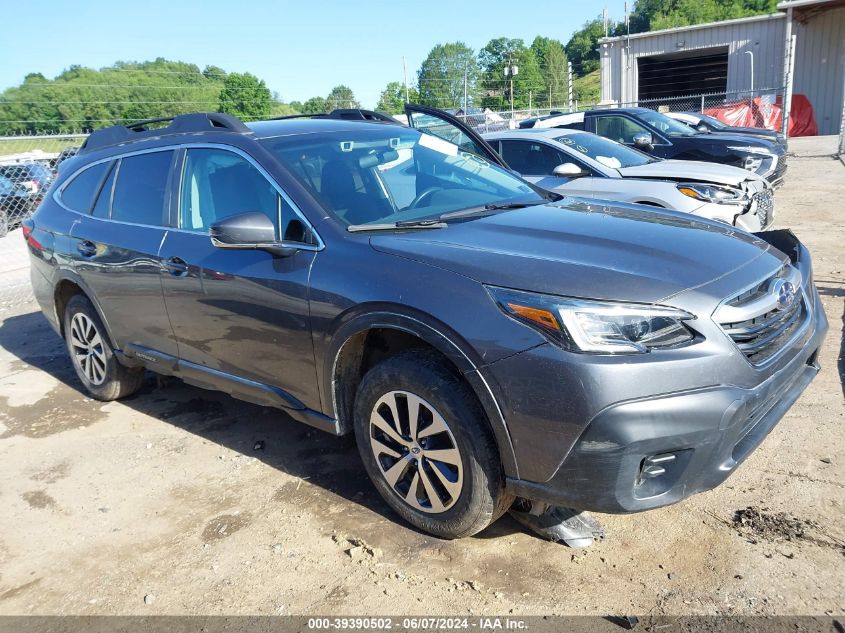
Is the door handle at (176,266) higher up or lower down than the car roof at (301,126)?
lower down

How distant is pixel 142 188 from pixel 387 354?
2.15m

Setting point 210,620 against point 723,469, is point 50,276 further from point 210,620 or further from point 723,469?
point 723,469

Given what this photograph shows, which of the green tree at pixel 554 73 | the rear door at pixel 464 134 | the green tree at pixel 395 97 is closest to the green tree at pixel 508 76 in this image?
the green tree at pixel 554 73

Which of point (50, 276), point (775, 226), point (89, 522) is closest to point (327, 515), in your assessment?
point (89, 522)

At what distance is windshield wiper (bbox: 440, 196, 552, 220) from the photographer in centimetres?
348

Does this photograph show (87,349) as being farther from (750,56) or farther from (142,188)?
(750,56)

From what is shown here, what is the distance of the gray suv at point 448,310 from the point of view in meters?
2.51

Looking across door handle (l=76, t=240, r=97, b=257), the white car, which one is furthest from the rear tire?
the white car

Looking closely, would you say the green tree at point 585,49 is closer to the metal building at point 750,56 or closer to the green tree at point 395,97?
the green tree at point 395,97

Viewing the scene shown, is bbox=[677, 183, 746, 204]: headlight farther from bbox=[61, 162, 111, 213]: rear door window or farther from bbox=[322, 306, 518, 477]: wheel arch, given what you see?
bbox=[61, 162, 111, 213]: rear door window

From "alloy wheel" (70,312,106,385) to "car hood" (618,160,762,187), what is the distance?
5460mm

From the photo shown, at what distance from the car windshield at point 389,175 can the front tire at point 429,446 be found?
844 millimetres

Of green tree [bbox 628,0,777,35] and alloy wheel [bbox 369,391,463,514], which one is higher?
green tree [bbox 628,0,777,35]

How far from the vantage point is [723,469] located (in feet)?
8.61
